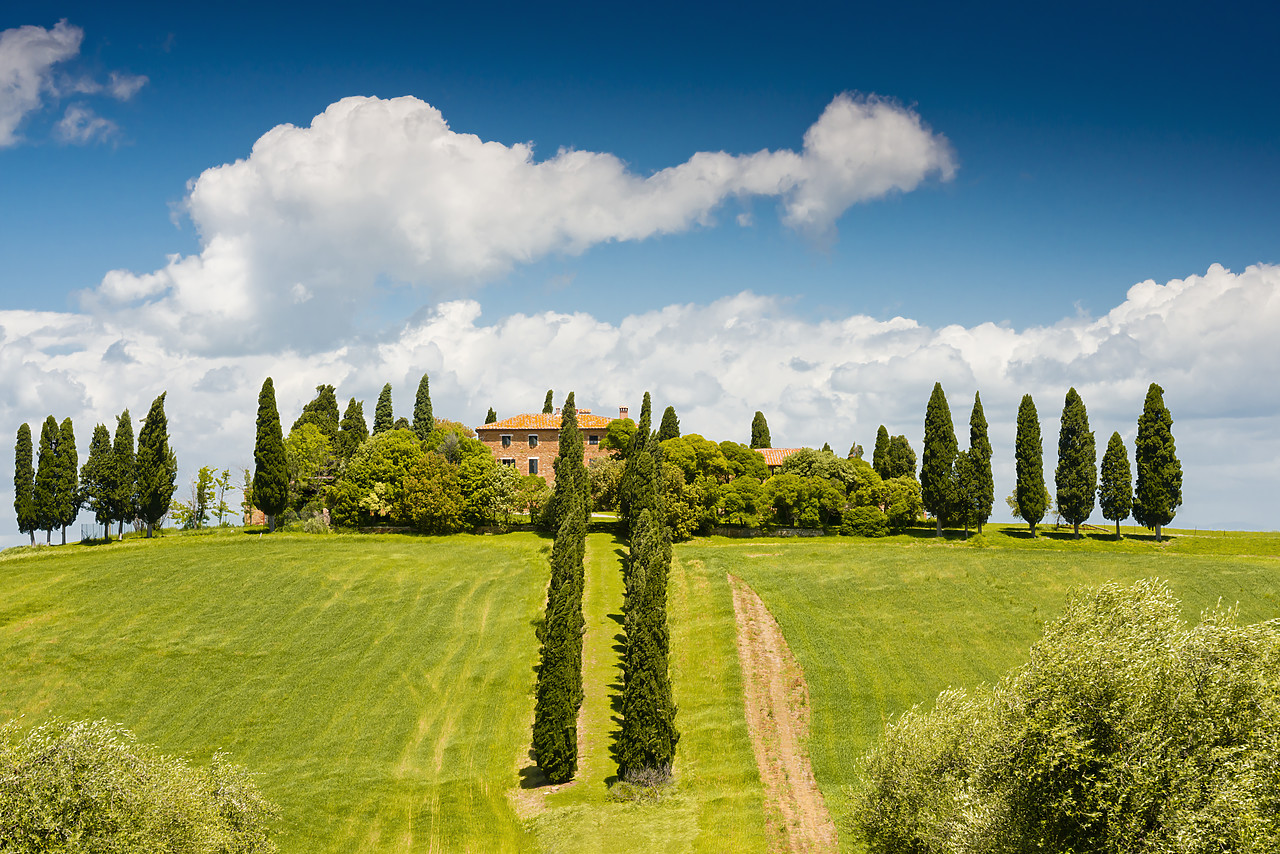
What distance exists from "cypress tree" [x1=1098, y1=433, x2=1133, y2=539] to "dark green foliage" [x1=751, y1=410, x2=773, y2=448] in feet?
130

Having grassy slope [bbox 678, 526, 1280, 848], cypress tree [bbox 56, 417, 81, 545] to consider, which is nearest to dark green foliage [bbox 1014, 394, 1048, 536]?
grassy slope [bbox 678, 526, 1280, 848]

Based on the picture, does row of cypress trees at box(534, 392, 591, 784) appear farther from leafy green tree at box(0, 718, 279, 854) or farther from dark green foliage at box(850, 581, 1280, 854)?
dark green foliage at box(850, 581, 1280, 854)

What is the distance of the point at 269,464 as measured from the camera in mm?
68500

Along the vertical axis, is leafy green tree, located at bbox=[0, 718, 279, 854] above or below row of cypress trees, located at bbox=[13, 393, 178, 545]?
below

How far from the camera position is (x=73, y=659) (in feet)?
136

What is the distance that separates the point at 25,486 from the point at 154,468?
14.0m

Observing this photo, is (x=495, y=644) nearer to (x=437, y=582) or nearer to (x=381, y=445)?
(x=437, y=582)

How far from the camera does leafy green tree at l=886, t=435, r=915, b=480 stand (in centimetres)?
9488

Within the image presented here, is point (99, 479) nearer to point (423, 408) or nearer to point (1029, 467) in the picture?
point (423, 408)

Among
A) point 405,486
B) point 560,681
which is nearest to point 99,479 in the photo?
point 405,486

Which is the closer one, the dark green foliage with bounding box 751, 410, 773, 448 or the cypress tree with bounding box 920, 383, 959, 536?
the cypress tree with bounding box 920, 383, 959, 536

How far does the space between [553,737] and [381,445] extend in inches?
1800

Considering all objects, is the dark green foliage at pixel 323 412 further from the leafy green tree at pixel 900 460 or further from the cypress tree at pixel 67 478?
the leafy green tree at pixel 900 460

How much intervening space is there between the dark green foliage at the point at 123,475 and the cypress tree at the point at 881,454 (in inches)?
3087
